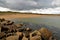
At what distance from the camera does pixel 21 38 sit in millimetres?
21891

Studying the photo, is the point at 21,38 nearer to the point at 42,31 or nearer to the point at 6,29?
the point at 42,31

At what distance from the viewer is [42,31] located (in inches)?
876

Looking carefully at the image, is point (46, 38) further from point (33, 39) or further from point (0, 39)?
point (0, 39)

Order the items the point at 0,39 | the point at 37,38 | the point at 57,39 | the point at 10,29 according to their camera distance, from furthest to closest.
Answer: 1. the point at 10,29
2. the point at 57,39
3. the point at 0,39
4. the point at 37,38

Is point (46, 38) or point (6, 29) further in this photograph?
point (6, 29)

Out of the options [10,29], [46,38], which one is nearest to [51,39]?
[46,38]

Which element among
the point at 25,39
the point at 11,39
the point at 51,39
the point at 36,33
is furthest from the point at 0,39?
the point at 51,39

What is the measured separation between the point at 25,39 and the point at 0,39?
3012 millimetres

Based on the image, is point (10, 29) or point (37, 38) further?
point (10, 29)

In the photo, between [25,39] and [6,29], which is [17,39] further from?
[6,29]

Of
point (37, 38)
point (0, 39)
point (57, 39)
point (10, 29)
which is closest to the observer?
point (37, 38)

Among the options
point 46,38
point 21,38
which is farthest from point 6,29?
point 46,38

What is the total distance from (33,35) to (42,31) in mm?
1512

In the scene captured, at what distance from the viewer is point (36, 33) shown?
21.6m
